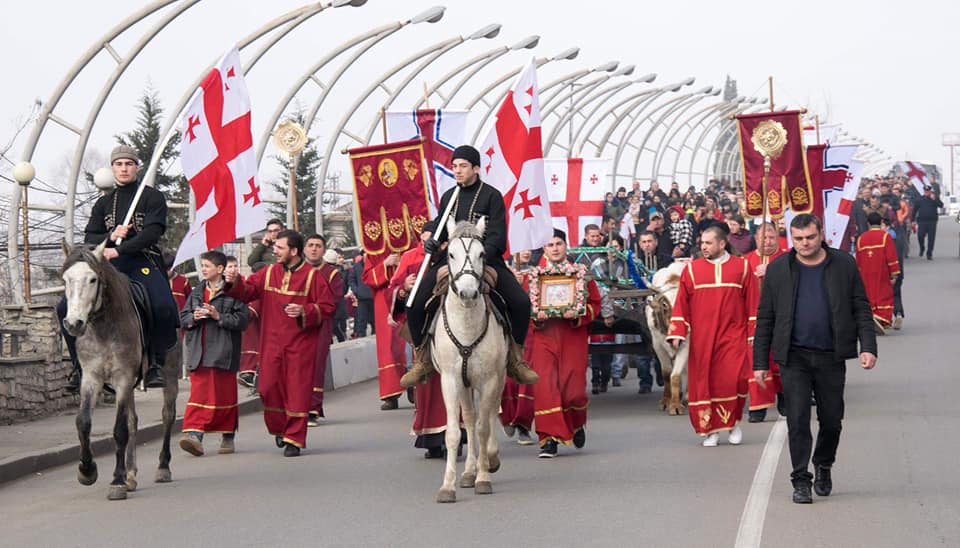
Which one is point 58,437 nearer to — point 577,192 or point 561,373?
point 561,373

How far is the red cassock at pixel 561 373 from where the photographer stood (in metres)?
13.0

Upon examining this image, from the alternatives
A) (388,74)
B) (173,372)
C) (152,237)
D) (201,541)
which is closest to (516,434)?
(173,372)

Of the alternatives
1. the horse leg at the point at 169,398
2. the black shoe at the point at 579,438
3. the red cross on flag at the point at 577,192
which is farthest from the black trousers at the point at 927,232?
the horse leg at the point at 169,398

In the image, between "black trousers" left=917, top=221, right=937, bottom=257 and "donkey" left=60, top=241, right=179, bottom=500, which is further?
"black trousers" left=917, top=221, right=937, bottom=257

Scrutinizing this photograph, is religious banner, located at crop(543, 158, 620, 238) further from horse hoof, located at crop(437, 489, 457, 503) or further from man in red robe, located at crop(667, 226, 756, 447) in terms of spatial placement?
horse hoof, located at crop(437, 489, 457, 503)

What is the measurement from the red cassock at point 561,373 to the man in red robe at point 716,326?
78 centimetres

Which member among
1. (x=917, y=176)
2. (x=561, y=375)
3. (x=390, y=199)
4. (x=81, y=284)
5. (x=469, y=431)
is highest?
(x=917, y=176)

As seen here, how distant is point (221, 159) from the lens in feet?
44.1

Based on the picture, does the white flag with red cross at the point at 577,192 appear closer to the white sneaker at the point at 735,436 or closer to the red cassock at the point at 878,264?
the red cassock at the point at 878,264

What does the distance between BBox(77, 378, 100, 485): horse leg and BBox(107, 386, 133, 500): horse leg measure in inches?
6.4

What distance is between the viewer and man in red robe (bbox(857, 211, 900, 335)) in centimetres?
2338

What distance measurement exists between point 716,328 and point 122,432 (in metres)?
5.23

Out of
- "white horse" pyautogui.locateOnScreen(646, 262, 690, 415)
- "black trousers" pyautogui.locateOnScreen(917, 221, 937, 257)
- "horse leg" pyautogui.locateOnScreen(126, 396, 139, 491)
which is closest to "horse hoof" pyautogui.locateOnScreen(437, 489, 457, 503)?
"horse leg" pyautogui.locateOnScreen(126, 396, 139, 491)

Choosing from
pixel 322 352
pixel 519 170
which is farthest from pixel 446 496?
pixel 322 352
